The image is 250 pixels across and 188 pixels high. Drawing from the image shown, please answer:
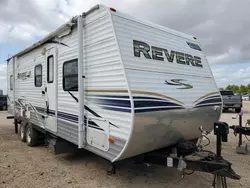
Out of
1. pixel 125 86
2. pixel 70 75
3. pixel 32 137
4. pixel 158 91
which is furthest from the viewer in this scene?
pixel 32 137

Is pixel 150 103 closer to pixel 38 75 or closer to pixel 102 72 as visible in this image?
pixel 102 72

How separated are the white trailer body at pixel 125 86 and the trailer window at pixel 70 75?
2 cm

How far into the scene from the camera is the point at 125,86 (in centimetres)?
348

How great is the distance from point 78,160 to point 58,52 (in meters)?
2.70

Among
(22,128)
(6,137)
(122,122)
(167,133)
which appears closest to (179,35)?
(167,133)

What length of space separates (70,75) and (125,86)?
182 cm

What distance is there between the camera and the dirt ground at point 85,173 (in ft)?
14.7

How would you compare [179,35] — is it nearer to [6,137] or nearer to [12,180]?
[12,180]

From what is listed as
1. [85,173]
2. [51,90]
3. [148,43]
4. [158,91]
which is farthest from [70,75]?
→ [85,173]

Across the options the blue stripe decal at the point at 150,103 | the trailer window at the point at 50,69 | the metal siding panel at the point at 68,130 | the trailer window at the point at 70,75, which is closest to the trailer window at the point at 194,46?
the blue stripe decal at the point at 150,103

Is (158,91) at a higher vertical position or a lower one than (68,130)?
higher

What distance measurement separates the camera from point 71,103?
4824 millimetres

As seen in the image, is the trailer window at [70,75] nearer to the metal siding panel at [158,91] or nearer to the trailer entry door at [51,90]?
the trailer entry door at [51,90]

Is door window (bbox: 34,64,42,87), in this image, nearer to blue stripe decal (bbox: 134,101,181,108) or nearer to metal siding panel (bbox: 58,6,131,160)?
metal siding panel (bbox: 58,6,131,160)
